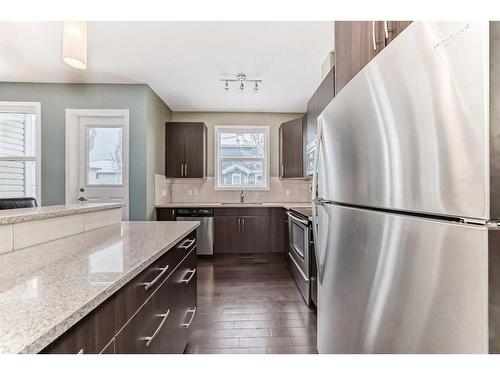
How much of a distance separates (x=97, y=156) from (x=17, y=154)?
1.05 metres

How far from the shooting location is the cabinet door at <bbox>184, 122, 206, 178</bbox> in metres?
4.51

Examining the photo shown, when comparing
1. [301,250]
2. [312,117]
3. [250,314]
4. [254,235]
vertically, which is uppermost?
[312,117]

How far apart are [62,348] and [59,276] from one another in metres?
0.34

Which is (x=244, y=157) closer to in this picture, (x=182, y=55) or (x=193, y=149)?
(x=193, y=149)

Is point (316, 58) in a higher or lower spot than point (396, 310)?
higher

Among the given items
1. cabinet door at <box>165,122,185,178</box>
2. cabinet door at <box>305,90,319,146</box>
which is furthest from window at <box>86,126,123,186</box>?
cabinet door at <box>305,90,319,146</box>

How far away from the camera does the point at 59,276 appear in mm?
826

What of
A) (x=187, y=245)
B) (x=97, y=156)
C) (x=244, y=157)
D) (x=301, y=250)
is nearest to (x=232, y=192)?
(x=244, y=157)

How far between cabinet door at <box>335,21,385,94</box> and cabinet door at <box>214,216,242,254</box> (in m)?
3.08

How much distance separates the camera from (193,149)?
4.52 m

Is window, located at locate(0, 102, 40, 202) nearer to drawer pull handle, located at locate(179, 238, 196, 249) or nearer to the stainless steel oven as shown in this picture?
drawer pull handle, located at locate(179, 238, 196, 249)
